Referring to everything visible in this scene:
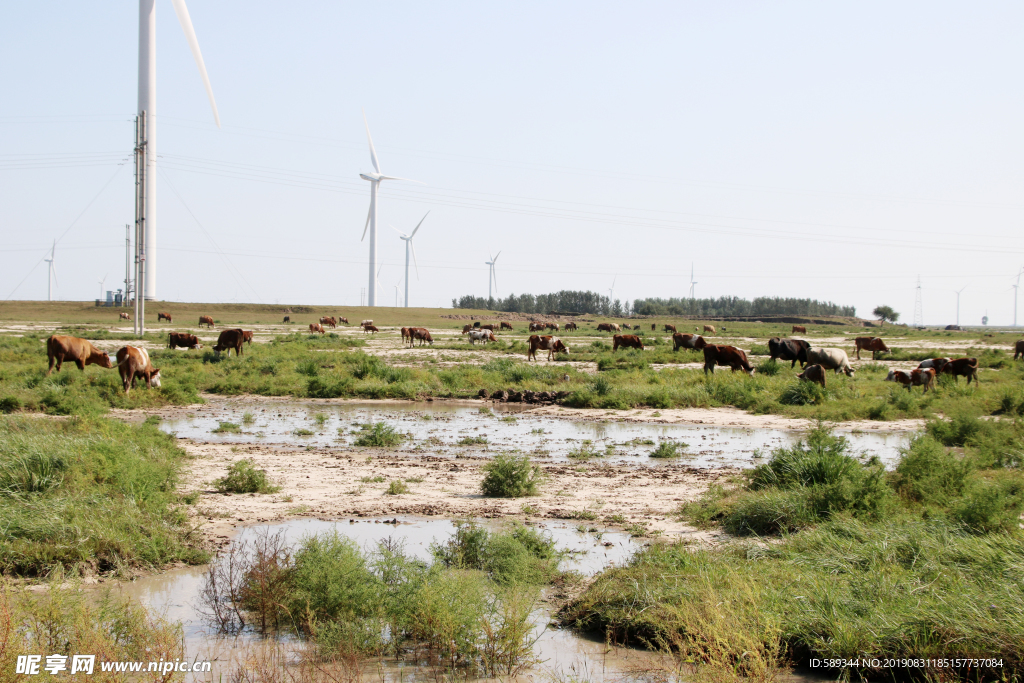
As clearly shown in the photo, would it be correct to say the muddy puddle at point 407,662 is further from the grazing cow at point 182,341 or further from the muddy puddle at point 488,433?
the grazing cow at point 182,341

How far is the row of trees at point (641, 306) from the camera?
145 m

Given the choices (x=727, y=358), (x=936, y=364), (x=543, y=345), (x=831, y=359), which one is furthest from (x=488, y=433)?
(x=543, y=345)

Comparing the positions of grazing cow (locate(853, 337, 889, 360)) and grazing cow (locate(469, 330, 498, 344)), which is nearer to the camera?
grazing cow (locate(853, 337, 889, 360))

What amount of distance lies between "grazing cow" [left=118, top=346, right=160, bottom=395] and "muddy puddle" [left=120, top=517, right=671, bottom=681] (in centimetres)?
1342

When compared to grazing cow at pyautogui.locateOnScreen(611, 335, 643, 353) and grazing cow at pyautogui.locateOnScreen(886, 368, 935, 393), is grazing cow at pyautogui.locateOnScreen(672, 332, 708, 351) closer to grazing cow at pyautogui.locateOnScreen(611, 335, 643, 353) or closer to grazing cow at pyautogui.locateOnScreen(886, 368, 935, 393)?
grazing cow at pyautogui.locateOnScreen(611, 335, 643, 353)

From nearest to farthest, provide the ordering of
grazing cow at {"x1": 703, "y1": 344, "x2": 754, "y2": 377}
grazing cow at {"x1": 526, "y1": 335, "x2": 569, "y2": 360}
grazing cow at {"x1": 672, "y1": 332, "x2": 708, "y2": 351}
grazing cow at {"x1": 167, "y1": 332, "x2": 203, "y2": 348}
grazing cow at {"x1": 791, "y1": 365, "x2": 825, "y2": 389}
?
grazing cow at {"x1": 791, "y1": 365, "x2": 825, "y2": 389} → grazing cow at {"x1": 703, "y1": 344, "x2": 754, "y2": 377} → grazing cow at {"x1": 167, "y1": 332, "x2": 203, "y2": 348} → grazing cow at {"x1": 526, "y1": 335, "x2": 569, "y2": 360} → grazing cow at {"x1": 672, "y1": 332, "x2": 708, "y2": 351}

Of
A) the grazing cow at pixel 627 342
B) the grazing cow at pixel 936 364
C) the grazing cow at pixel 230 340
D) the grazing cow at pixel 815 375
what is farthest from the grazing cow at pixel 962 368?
the grazing cow at pixel 230 340

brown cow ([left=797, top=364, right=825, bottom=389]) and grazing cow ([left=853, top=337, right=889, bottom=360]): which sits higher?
grazing cow ([left=853, top=337, right=889, bottom=360])

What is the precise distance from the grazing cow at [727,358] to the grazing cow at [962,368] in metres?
6.13

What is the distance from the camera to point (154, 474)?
917 cm

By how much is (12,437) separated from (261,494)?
322 centimetres

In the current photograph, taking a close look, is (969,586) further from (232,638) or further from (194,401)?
(194,401)

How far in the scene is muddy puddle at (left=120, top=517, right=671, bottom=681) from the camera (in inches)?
210

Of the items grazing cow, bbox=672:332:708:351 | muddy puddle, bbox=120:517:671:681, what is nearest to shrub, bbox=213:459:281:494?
muddy puddle, bbox=120:517:671:681
